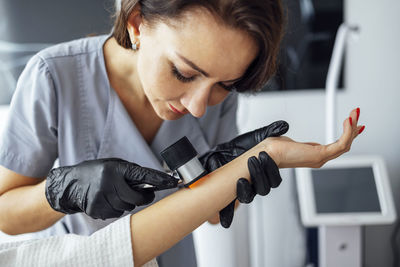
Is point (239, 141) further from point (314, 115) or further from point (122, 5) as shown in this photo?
point (314, 115)

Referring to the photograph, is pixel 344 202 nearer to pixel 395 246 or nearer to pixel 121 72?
pixel 395 246

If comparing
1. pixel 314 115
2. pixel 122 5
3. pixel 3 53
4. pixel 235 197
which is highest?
pixel 122 5

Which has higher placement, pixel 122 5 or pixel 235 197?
pixel 122 5

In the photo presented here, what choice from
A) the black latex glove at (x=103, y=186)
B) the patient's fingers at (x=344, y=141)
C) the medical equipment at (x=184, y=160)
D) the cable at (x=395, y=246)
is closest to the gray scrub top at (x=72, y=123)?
the black latex glove at (x=103, y=186)

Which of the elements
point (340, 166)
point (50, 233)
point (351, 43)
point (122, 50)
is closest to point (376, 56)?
point (351, 43)

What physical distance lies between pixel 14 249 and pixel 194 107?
1.36 feet

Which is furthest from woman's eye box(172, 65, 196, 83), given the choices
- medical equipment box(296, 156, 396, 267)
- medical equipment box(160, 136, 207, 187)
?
medical equipment box(296, 156, 396, 267)

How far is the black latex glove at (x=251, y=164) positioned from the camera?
76cm

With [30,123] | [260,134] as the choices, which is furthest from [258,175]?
[30,123]

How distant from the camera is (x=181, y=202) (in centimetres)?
78

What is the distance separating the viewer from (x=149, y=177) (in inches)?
28.6

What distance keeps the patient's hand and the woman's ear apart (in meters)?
0.36

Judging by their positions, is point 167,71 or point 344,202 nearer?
point 167,71

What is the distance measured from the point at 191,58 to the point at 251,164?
0.78ft
